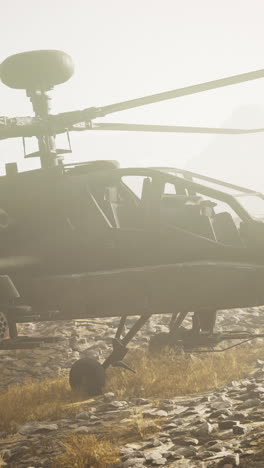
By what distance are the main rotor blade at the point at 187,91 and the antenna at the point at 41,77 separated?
1.01 metres

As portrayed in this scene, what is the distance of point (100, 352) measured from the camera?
523 inches

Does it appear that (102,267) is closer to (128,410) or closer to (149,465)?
(128,410)

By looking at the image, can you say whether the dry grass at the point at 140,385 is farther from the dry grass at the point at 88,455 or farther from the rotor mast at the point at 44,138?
the rotor mast at the point at 44,138

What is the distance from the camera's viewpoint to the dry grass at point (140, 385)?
829 centimetres

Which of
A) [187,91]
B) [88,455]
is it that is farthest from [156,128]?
[88,455]

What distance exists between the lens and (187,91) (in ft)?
25.4

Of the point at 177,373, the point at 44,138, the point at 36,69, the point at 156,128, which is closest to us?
the point at 36,69

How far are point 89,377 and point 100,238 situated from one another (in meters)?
2.28

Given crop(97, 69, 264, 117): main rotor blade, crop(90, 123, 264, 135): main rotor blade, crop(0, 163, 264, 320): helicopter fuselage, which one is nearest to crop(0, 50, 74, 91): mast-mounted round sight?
crop(97, 69, 264, 117): main rotor blade

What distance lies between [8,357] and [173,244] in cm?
611

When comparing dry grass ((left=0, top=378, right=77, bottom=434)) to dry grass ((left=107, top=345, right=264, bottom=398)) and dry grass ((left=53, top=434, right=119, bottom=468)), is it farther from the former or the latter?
dry grass ((left=53, top=434, right=119, bottom=468))

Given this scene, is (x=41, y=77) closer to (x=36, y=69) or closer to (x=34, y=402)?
(x=36, y=69)

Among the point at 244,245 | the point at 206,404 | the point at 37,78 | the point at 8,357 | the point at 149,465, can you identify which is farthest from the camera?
the point at 8,357

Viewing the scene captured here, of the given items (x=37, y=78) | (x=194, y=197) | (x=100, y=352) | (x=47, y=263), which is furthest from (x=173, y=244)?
(x=100, y=352)
